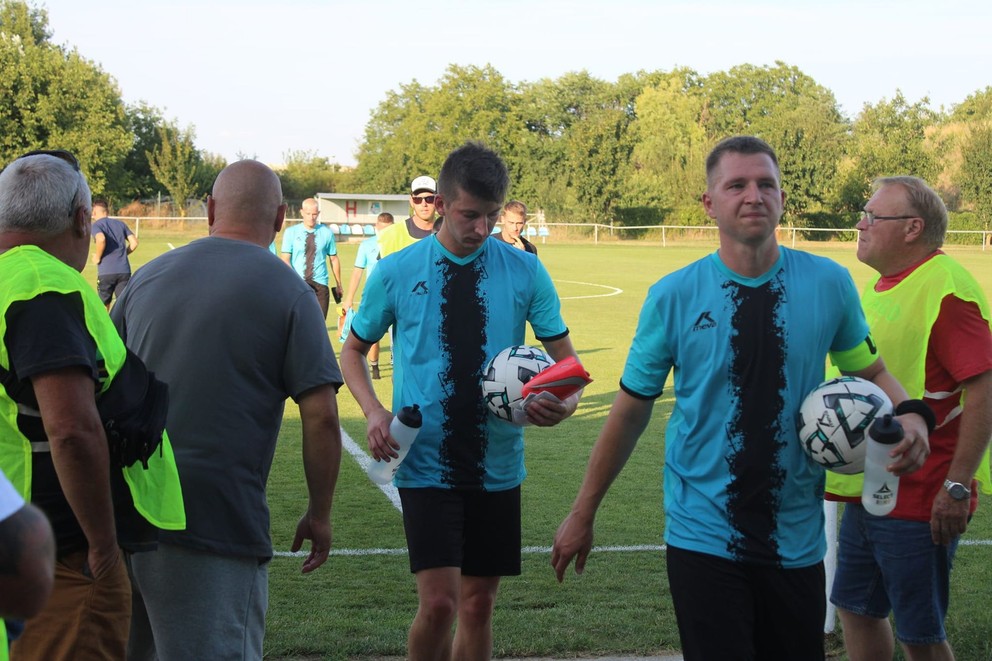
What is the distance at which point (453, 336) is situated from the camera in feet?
14.9

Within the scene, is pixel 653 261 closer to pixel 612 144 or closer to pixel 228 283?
pixel 612 144

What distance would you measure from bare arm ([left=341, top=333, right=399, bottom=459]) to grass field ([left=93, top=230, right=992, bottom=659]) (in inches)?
55.5

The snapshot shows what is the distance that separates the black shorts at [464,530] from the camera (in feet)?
14.4

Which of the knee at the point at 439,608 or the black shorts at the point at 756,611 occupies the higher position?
the black shorts at the point at 756,611

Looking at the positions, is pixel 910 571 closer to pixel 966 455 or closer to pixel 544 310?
pixel 966 455

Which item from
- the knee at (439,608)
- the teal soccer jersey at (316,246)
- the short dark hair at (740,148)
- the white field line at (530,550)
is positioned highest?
the short dark hair at (740,148)

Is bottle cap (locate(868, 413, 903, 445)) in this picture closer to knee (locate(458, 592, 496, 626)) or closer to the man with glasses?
knee (locate(458, 592, 496, 626))

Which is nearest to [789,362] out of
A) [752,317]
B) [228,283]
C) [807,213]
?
[752,317]

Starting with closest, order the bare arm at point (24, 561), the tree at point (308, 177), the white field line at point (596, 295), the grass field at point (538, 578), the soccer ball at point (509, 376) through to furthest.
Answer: the bare arm at point (24, 561) < the soccer ball at point (509, 376) < the grass field at point (538, 578) < the white field line at point (596, 295) < the tree at point (308, 177)

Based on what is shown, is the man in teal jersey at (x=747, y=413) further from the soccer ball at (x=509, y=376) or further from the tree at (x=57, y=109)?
the tree at (x=57, y=109)

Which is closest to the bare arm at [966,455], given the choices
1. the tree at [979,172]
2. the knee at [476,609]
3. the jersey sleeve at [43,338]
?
the knee at [476,609]

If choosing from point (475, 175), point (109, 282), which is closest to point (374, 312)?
point (475, 175)

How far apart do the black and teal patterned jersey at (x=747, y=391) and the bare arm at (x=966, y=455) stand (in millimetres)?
721

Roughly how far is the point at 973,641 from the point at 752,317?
9.31ft
